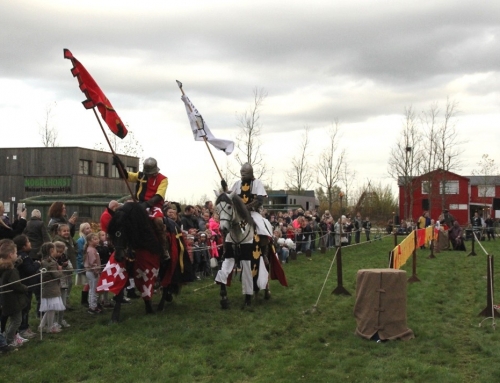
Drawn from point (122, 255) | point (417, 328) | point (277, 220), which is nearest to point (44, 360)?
point (122, 255)

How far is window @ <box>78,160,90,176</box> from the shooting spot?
47656mm

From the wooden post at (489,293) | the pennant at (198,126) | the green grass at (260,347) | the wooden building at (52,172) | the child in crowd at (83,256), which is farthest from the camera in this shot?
the wooden building at (52,172)

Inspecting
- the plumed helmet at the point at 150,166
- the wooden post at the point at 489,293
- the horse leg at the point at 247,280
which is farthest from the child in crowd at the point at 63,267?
the wooden post at the point at 489,293

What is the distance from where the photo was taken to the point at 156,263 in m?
9.89

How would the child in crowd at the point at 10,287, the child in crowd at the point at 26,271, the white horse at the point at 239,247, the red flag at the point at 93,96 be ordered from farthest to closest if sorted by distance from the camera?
the white horse at the point at 239,247, the red flag at the point at 93,96, the child in crowd at the point at 26,271, the child in crowd at the point at 10,287

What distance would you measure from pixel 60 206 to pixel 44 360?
3944 millimetres

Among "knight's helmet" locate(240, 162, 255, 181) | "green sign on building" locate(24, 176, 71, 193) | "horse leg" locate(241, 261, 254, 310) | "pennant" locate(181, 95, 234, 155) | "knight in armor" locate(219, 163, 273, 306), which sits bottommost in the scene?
"horse leg" locate(241, 261, 254, 310)

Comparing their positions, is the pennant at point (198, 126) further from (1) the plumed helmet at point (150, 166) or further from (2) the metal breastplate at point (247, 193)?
(1) the plumed helmet at point (150, 166)

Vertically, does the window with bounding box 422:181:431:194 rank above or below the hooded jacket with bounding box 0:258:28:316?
above

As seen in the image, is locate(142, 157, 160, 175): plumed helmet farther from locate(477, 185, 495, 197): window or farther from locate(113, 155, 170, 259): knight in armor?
locate(477, 185, 495, 197): window

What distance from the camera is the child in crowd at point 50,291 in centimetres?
881

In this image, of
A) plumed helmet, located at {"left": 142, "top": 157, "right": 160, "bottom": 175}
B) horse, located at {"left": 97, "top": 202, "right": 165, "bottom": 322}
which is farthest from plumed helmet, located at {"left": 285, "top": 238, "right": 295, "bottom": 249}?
horse, located at {"left": 97, "top": 202, "right": 165, "bottom": 322}

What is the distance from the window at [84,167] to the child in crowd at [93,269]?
38.0 m

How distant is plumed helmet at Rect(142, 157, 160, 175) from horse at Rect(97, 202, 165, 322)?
0.94m
